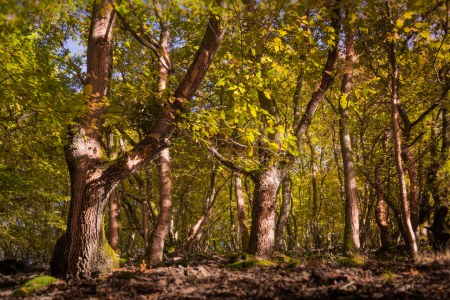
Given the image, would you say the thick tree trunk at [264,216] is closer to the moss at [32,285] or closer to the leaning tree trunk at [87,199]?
the leaning tree trunk at [87,199]

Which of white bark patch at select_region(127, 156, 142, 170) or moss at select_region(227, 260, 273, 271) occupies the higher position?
white bark patch at select_region(127, 156, 142, 170)

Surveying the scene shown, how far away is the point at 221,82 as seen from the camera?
14.3 feet

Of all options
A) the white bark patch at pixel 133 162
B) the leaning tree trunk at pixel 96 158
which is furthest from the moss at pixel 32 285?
the white bark patch at pixel 133 162

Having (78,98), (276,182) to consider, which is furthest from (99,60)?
(276,182)

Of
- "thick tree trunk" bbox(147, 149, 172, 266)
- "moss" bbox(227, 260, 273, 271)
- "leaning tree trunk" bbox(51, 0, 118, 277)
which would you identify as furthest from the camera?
"thick tree trunk" bbox(147, 149, 172, 266)

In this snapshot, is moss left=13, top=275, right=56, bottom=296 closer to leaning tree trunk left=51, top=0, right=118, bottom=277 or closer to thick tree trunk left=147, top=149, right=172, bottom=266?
leaning tree trunk left=51, top=0, right=118, bottom=277

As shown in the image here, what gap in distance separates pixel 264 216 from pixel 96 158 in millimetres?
3469

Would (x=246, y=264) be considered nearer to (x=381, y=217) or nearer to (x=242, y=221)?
(x=242, y=221)

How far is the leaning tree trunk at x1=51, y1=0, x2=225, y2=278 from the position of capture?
13.6ft

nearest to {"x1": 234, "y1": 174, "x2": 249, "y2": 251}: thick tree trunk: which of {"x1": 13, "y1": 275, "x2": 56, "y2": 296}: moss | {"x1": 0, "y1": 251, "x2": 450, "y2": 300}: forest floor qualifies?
{"x1": 0, "y1": 251, "x2": 450, "y2": 300}: forest floor

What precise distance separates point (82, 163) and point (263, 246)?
3809mm

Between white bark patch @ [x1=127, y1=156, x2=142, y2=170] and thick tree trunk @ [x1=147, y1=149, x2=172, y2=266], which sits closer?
white bark patch @ [x1=127, y1=156, x2=142, y2=170]

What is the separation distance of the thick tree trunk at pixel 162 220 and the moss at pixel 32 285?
313 cm

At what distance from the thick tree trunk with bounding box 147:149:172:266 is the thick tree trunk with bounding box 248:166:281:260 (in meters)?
2.67
